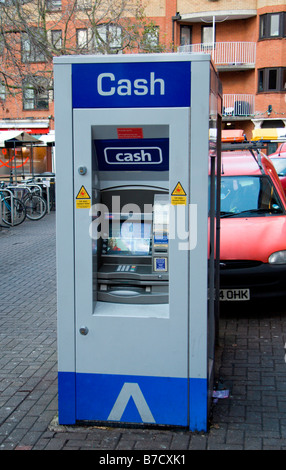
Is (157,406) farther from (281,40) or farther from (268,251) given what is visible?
(281,40)

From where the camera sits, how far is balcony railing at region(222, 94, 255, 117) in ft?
115

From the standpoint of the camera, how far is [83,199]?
365 cm

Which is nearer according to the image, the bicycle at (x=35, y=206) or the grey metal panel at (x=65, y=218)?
the grey metal panel at (x=65, y=218)

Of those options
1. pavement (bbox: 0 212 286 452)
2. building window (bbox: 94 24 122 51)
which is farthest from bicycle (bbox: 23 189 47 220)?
pavement (bbox: 0 212 286 452)

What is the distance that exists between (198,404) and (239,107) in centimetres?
3325

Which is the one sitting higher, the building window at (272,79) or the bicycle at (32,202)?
the building window at (272,79)

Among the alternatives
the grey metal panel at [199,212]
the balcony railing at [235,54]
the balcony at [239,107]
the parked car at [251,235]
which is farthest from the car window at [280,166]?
the balcony railing at [235,54]

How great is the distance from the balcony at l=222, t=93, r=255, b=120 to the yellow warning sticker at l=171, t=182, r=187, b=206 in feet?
106

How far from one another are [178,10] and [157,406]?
114 ft

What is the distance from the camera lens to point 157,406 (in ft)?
12.2

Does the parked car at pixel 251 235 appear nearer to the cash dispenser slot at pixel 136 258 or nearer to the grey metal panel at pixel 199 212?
the cash dispenser slot at pixel 136 258

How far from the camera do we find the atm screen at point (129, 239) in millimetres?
3857

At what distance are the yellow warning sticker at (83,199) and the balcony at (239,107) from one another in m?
32.3

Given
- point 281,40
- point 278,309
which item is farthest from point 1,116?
point 278,309
